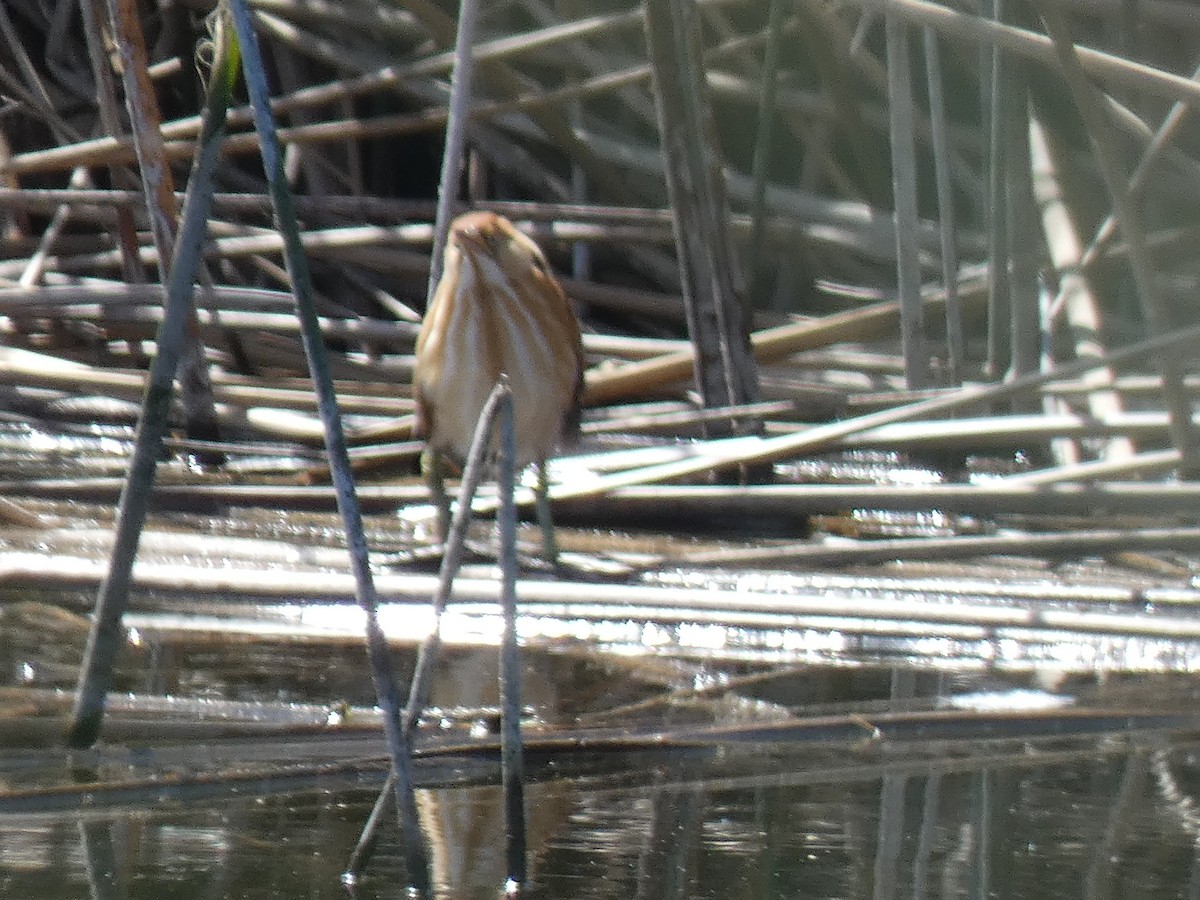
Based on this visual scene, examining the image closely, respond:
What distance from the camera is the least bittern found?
3.07 m

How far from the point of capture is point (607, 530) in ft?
10.4

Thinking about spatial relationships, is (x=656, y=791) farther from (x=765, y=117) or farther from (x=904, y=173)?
(x=765, y=117)

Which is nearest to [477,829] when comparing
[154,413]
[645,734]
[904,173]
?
[645,734]

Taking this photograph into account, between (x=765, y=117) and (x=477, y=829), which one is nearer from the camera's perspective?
(x=477, y=829)

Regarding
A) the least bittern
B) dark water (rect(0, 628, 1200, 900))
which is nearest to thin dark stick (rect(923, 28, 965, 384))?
the least bittern

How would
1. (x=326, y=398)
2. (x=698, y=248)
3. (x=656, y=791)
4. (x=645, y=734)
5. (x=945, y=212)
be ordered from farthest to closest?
(x=945, y=212) < (x=698, y=248) < (x=645, y=734) < (x=656, y=791) < (x=326, y=398)

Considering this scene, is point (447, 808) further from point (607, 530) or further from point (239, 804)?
point (607, 530)

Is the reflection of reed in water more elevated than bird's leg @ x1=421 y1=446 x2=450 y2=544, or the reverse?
bird's leg @ x1=421 y1=446 x2=450 y2=544

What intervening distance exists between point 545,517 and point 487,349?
339 mm

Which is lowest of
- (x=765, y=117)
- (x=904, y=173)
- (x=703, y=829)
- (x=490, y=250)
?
(x=703, y=829)

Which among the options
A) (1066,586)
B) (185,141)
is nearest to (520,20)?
(185,141)

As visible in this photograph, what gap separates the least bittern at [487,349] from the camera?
3066 mm

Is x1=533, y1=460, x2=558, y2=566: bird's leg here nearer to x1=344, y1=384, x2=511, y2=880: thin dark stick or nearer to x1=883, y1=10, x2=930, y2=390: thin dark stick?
x1=883, y1=10, x2=930, y2=390: thin dark stick

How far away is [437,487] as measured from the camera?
3131 millimetres
